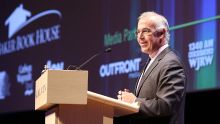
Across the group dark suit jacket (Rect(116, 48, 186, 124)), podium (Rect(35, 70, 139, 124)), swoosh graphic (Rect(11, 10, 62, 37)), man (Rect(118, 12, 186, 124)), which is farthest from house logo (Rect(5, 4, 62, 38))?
podium (Rect(35, 70, 139, 124))

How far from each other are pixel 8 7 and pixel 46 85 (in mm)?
4312

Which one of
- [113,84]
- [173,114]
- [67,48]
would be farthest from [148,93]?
[67,48]

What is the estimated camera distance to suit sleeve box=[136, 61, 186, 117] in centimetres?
274

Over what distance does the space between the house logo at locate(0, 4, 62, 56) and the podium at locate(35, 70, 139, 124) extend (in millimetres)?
3272

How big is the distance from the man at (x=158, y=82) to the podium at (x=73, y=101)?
12cm

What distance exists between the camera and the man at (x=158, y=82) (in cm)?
276

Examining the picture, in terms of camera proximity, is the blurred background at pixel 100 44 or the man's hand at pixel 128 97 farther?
the blurred background at pixel 100 44

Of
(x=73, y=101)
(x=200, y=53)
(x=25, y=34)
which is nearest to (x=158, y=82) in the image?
(x=73, y=101)

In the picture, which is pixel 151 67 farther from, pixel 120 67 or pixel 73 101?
pixel 120 67

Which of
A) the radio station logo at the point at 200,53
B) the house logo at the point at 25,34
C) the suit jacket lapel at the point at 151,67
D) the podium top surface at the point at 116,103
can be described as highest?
the house logo at the point at 25,34

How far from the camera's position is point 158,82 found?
289 centimetres

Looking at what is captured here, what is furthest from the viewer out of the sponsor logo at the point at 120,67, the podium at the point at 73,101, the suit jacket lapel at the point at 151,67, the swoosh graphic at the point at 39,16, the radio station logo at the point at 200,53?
the swoosh graphic at the point at 39,16

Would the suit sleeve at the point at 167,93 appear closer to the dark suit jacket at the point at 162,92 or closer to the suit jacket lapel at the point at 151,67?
the dark suit jacket at the point at 162,92

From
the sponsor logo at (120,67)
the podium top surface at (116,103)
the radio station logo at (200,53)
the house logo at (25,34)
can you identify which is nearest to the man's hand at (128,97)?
the podium top surface at (116,103)
